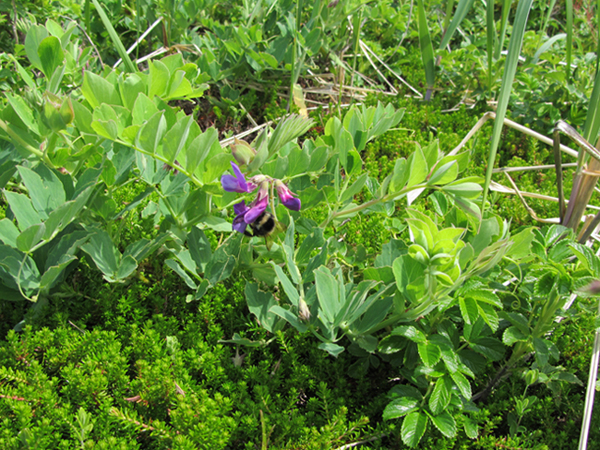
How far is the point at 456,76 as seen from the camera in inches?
134

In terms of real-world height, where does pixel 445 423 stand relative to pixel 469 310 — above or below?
below

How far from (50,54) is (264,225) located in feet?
3.15

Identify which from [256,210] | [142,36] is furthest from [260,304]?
[142,36]

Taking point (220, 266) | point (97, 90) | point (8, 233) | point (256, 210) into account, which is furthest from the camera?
point (220, 266)

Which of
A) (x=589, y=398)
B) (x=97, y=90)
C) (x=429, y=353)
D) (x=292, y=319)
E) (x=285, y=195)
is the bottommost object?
(x=589, y=398)

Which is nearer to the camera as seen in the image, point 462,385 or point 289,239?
point 462,385

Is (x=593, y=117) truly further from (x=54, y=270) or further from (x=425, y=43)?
(x=54, y=270)

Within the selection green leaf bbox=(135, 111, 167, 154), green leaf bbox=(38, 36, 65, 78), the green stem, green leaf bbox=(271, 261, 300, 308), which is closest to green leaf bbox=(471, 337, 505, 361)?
green leaf bbox=(271, 261, 300, 308)

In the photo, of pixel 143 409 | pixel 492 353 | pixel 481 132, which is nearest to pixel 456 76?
pixel 481 132

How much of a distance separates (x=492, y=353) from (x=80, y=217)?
1.38 meters

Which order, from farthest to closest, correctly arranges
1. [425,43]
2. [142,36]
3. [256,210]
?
[142,36]
[425,43]
[256,210]

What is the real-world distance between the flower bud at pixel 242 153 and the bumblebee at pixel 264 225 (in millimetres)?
151

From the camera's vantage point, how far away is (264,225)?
1.32 meters

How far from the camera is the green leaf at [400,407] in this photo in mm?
1371
